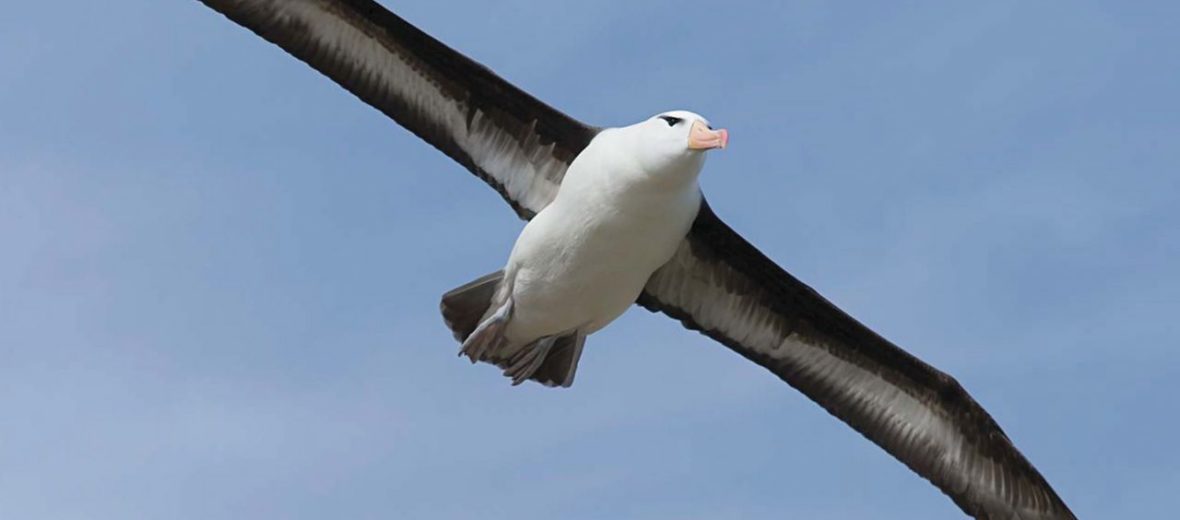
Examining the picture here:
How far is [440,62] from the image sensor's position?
1994 centimetres

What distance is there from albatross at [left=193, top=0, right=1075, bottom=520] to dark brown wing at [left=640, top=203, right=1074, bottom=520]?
1cm

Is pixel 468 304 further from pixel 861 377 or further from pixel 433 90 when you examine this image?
pixel 861 377

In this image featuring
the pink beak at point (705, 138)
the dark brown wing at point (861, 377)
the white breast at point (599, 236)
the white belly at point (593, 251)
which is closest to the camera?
the pink beak at point (705, 138)

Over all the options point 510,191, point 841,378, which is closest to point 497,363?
point 510,191

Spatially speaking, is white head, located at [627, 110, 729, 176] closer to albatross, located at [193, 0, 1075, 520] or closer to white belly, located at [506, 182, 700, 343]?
albatross, located at [193, 0, 1075, 520]

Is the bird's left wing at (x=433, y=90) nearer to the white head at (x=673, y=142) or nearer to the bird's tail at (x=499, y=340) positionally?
the bird's tail at (x=499, y=340)

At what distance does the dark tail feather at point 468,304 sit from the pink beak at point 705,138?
A: 7.31 ft

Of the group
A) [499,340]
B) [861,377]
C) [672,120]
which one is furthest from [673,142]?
[861,377]

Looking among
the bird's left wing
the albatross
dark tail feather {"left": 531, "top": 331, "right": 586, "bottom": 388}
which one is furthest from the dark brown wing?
the bird's left wing

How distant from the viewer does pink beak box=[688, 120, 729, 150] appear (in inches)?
712

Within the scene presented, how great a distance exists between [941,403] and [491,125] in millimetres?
4337

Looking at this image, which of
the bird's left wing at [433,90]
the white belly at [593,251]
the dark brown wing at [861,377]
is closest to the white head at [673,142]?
the white belly at [593,251]

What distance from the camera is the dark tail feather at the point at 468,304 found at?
65.3 feet

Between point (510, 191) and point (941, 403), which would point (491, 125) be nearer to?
point (510, 191)
